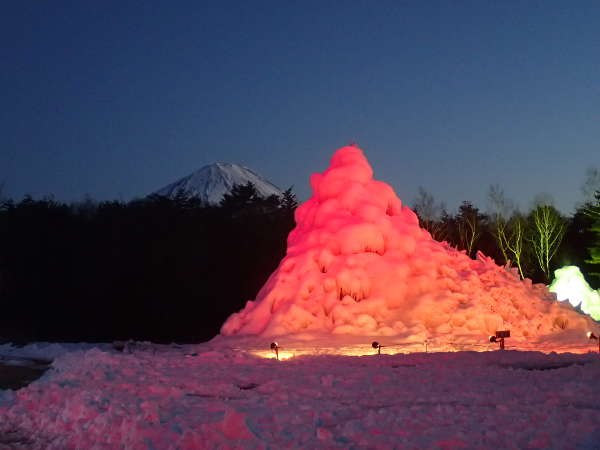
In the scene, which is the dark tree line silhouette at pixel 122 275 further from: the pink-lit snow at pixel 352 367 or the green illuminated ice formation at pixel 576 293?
the green illuminated ice formation at pixel 576 293

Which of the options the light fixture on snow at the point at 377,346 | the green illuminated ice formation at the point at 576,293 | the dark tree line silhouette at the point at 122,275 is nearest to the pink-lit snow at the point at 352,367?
the light fixture on snow at the point at 377,346

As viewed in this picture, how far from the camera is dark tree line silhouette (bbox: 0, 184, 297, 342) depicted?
2170 centimetres

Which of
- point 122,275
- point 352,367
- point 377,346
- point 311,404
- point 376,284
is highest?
point 122,275

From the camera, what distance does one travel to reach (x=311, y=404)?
7.42 m

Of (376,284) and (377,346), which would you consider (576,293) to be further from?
(377,346)

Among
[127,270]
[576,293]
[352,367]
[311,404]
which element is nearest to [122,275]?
[127,270]

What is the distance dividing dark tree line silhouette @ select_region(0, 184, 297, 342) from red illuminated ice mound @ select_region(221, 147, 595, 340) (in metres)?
3.94

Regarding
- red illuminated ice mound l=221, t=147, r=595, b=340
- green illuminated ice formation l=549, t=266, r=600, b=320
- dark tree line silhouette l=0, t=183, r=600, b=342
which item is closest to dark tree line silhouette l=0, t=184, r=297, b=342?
dark tree line silhouette l=0, t=183, r=600, b=342

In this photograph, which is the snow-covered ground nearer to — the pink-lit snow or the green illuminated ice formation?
the pink-lit snow

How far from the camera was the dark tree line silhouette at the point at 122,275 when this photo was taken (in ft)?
71.2

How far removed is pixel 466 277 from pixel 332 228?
418 cm

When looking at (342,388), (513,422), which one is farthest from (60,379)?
(513,422)

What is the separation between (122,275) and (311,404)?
52.2 ft

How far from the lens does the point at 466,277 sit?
1889cm
